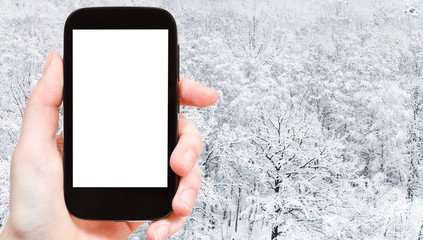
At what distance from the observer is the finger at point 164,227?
1.46 ft

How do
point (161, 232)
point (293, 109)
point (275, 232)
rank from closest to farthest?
point (161, 232)
point (275, 232)
point (293, 109)

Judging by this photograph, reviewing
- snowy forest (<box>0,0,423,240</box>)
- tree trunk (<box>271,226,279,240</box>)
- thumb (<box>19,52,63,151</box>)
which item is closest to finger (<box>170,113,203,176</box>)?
thumb (<box>19,52,63,151</box>)

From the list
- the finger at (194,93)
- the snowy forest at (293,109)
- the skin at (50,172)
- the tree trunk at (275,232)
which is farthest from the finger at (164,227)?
the tree trunk at (275,232)

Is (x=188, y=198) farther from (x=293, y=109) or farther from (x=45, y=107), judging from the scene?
(x=293, y=109)

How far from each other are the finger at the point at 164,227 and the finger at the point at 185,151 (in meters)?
0.06

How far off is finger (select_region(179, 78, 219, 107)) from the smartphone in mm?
41

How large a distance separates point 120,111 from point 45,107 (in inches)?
3.8

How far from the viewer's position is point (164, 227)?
455mm

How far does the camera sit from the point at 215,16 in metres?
5.19

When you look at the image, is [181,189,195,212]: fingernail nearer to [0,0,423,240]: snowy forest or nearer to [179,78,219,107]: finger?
[179,78,219,107]: finger

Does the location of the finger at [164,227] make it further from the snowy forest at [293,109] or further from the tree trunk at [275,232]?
the tree trunk at [275,232]

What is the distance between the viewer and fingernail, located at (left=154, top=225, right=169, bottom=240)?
445mm

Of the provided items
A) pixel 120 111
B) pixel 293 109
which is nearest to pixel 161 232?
pixel 120 111

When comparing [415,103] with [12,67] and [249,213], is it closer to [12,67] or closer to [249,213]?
[249,213]
